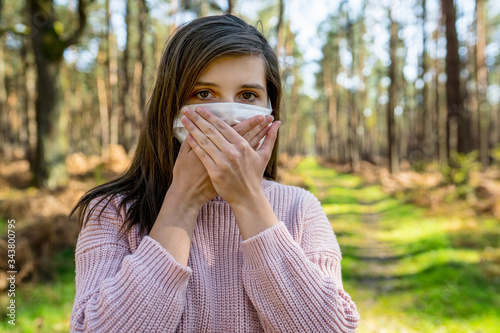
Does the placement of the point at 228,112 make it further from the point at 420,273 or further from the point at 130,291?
the point at 420,273

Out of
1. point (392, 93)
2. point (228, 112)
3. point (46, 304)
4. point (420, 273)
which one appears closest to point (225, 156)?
point (228, 112)

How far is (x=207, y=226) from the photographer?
1581 mm

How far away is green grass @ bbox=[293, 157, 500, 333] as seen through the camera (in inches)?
178

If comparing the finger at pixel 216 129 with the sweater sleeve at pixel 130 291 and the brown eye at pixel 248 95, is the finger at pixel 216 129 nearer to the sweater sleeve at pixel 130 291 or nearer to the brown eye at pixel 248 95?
the brown eye at pixel 248 95

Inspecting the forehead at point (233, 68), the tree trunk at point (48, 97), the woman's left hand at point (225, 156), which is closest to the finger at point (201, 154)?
the woman's left hand at point (225, 156)

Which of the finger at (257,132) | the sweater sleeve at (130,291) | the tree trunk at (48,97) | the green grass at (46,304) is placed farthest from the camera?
the tree trunk at (48,97)

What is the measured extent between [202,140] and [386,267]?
5.96 meters

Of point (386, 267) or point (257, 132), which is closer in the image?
point (257, 132)

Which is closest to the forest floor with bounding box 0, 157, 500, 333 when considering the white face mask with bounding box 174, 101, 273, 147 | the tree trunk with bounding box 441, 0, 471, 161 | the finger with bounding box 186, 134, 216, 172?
the tree trunk with bounding box 441, 0, 471, 161

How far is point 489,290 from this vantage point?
5.18 m

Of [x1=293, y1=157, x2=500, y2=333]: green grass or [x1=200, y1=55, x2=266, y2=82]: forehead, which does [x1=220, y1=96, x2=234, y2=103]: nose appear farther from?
[x1=293, y1=157, x2=500, y2=333]: green grass

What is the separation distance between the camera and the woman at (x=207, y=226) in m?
1.24

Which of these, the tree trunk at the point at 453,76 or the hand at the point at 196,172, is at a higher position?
the tree trunk at the point at 453,76

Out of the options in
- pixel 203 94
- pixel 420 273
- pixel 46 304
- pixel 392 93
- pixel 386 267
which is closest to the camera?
pixel 203 94
